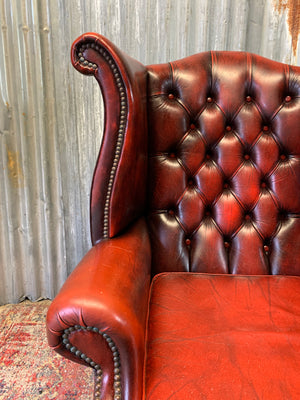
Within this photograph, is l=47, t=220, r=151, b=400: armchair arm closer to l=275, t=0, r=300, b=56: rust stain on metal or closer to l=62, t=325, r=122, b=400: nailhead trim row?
l=62, t=325, r=122, b=400: nailhead trim row

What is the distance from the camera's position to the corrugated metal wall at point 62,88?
1.39 metres

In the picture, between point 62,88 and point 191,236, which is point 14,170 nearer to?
point 62,88

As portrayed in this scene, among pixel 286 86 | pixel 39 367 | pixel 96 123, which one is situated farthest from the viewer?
pixel 96 123

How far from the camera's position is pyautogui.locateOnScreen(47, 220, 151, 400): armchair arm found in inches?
21.0

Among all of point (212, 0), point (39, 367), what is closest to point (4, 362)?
point (39, 367)

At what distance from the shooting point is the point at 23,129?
4.92 feet

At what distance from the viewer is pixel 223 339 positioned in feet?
2.23

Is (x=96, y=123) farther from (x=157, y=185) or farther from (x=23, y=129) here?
(x=157, y=185)

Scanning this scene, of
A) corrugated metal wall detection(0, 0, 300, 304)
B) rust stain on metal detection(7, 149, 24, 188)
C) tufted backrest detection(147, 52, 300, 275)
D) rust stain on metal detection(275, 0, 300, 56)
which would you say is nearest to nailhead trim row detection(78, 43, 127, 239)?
tufted backrest detection(147, 52, 300, 275)

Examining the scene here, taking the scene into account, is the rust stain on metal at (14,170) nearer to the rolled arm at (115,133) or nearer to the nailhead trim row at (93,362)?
the rolled arm at (115,133)

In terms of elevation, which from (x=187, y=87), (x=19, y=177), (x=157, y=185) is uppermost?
(x=187, y=87)

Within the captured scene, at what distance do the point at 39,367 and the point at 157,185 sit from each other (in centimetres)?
86

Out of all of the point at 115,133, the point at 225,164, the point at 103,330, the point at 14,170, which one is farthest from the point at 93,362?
the point at 14,170

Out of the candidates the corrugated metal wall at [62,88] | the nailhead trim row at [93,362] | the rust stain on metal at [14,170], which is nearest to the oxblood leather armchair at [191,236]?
the nailhead trim row at [93,362]
